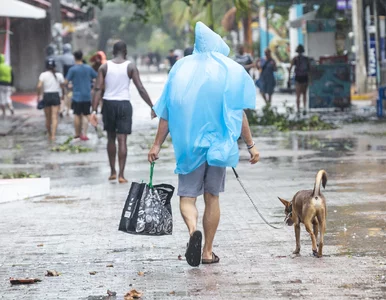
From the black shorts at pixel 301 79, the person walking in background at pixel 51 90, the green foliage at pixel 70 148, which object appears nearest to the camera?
the green foliage at pixel 70 148

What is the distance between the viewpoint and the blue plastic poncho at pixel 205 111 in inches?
326

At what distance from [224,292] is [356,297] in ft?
2.82

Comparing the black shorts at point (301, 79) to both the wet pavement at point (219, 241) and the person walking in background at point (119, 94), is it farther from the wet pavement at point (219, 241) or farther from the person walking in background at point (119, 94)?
the person walking in background at point (119, 94)

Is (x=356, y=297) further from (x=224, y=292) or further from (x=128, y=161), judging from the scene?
(x=128, y=161)

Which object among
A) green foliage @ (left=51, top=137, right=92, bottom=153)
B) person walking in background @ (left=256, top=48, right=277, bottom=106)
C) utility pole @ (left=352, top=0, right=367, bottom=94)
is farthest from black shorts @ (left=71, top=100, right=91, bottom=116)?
utility pole @ (left=352, top=0, right=367, bottom=94)

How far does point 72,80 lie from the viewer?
21.5 metres

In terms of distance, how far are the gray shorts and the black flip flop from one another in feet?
1.61

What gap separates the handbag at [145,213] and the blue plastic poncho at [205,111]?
0.28 meters

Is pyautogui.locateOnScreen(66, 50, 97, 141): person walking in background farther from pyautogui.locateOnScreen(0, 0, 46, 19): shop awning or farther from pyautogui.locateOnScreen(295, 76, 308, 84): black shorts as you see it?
pyautogui.locateOnScreen(295, 76, 308, 84): black shorts

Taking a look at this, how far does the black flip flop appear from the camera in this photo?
7.99 m

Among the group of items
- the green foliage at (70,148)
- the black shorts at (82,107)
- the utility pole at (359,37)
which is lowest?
the green foliage at (70,148)

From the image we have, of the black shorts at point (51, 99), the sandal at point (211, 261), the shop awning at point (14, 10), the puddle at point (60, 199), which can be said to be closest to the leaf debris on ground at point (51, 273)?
the sandal at point (211, 261)

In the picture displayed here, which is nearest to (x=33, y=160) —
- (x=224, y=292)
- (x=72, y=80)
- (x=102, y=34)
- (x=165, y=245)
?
(x=72, y=80)

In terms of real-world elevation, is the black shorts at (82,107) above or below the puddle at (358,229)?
above
